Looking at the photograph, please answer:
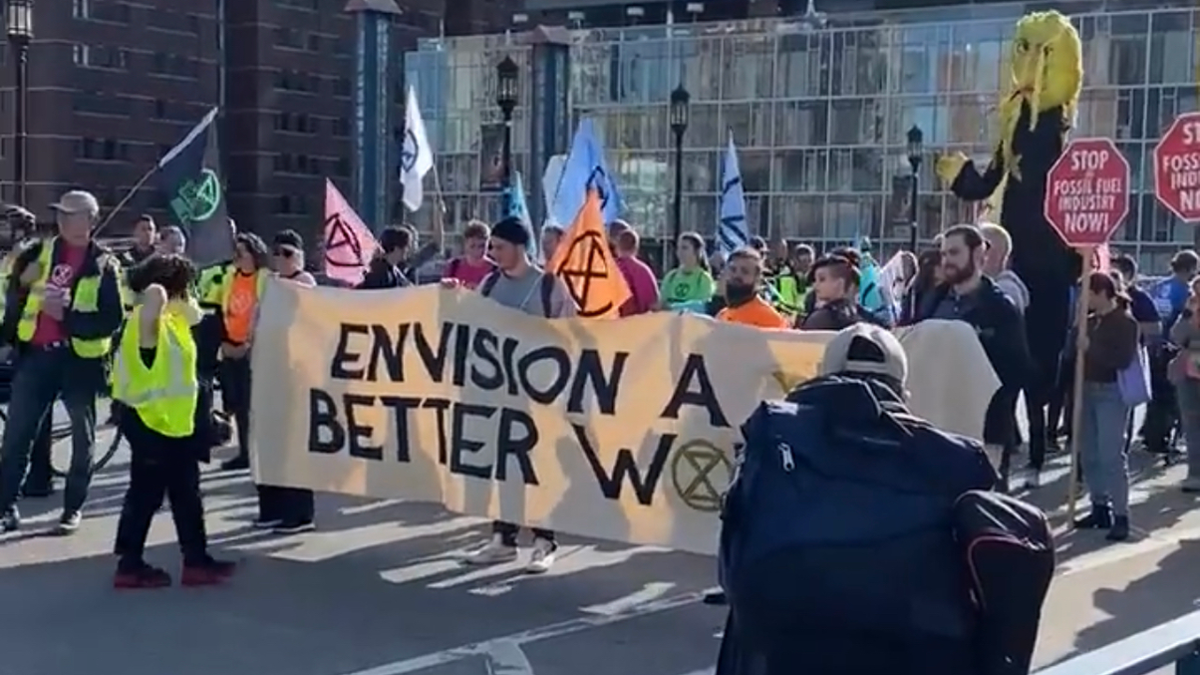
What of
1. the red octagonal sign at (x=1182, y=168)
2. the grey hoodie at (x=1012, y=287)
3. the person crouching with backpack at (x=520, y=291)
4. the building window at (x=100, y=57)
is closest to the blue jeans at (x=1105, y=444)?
the grey hoodie at (x=1012, y=287)

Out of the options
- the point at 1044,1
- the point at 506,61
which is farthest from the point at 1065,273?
the point at 1044,1

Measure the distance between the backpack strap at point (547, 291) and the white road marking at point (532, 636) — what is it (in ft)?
5.24

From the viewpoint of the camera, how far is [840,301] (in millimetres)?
8766

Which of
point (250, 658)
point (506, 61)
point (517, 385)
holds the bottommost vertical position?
point (250, 658)

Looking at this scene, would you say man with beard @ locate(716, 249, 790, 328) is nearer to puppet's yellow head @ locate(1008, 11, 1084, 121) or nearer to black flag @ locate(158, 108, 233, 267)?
puppet's yellow head @ locate(1008, 11, 1084, 121)

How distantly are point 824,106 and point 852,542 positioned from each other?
64.2m

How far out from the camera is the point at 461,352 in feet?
30.6

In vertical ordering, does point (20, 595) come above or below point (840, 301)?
below

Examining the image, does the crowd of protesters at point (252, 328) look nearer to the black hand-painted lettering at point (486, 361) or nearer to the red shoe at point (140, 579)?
the red shoe at point (140, 579)

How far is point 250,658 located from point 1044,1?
64.2 m

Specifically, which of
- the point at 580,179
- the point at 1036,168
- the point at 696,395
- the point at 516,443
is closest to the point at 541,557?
the point at 516,443

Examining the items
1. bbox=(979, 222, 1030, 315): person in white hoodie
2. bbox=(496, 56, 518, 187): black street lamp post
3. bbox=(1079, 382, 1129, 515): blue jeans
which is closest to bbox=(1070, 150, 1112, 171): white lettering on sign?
bbox=(979, 222, 1030, 315): person in white hoodie

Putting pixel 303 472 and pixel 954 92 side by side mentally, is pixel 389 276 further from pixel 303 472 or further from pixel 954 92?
pixel 954 92

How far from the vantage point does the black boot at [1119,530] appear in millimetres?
10766
